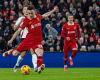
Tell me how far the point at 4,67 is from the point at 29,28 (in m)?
6.53

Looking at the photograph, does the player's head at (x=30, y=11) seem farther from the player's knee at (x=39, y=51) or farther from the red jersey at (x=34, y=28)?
the player's knee at (x=39, y=51)

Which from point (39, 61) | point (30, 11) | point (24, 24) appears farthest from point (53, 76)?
point (30, 11)

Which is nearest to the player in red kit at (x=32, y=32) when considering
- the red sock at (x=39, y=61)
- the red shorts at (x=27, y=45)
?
the red shorts at (x=27, y=45)

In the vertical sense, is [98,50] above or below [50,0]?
below

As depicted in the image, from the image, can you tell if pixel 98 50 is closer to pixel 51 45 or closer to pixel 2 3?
pixel 51 45

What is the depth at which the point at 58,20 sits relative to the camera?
78.3 ft

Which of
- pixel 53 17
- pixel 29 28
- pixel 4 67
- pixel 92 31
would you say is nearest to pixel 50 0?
pixel 53 17

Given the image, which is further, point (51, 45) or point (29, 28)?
point (51, 45)

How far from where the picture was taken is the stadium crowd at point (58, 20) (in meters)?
22.8

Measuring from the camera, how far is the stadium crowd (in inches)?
896

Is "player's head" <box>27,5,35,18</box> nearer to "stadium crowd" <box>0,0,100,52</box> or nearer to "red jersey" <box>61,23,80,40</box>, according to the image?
"red jersey" <box>61,23,80,40</box>

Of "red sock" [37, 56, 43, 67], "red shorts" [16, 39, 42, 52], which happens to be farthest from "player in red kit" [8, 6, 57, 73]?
"red sock" [37, 56, 43, 67]

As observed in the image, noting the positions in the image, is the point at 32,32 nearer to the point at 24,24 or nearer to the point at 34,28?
the point at 34,28

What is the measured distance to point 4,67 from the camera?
22.4 metres
